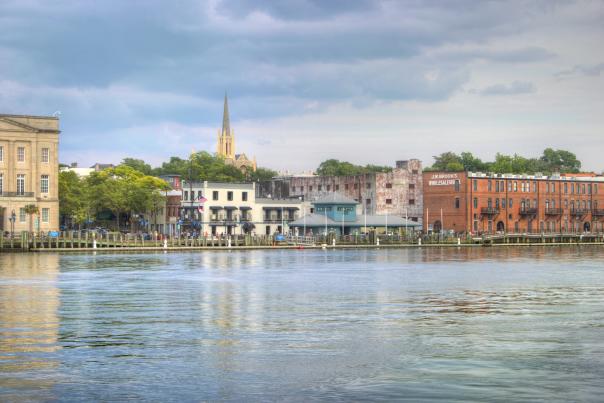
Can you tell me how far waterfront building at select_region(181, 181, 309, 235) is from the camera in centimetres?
15100

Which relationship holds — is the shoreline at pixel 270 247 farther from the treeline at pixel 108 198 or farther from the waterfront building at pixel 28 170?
the treeline at pixel 108 198

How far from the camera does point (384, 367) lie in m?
26.5

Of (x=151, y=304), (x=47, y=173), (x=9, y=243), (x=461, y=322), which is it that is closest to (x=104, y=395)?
(x=461, y=322)

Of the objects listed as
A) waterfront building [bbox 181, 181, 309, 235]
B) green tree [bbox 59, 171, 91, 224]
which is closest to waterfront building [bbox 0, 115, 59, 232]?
waterfront building [bbox 181, 181, 309, 235]

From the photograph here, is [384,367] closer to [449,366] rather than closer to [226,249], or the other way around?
[449,366]

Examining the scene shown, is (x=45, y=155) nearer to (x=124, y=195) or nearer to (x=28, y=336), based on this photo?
(x=124, y=195)

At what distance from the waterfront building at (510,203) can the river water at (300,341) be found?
317ft

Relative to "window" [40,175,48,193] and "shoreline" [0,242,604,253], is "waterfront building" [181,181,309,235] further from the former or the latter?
"window" [40,175,48,193]

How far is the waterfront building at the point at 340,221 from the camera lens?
489 feet

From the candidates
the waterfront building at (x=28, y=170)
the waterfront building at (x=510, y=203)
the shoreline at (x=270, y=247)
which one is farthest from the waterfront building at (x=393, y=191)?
the waterfront building at (x=28, y=170)

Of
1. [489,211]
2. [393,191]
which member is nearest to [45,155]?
[393,191]

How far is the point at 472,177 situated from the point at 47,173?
70.0m

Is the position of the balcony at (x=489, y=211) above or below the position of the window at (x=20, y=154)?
below

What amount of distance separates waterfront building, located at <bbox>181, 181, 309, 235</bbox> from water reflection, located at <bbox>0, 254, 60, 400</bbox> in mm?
87452
